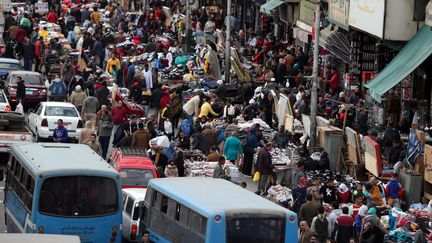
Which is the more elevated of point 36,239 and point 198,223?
point 36,239

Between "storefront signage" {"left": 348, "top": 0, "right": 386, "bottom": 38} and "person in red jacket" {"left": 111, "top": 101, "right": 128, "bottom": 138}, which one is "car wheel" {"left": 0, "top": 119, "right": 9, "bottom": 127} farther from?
"storefront signage" {"left": 348, "top": 0, "right": 386, "bottom": 38}

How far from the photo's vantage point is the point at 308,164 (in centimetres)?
3344

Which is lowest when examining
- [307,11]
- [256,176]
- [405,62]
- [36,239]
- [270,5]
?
[256,176]

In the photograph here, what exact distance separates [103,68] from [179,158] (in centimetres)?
2049

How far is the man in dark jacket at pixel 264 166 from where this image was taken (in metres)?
33.3

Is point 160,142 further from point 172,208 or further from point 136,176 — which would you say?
point 172,208

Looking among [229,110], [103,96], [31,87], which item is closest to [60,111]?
[103,96]

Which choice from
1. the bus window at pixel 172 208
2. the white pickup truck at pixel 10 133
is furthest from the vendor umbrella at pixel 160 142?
the bus window at pixel 172 208

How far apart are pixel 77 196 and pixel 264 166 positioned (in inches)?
356

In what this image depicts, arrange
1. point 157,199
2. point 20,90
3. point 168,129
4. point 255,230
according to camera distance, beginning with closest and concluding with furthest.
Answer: point 255,230, point 157,199, point 168,129, point 20,90

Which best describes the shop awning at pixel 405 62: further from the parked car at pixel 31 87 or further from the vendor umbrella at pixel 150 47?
the vendor umbrella at pixel 150 47

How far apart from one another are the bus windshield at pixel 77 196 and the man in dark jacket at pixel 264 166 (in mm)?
8352

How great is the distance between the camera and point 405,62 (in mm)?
34969

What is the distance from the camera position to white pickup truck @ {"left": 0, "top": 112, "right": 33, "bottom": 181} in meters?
35.5
